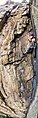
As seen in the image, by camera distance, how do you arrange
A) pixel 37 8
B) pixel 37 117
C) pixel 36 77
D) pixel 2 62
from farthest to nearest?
pixel 2 62 < pixel 36 77 < pixel 37 117 < pixel 37 8

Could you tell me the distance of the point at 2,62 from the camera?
129 centimetres

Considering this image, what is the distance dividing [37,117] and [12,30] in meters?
0.49

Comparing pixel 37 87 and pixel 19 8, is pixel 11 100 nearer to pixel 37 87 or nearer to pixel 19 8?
pixel 37 87

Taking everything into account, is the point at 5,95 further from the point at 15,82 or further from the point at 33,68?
the point at 33,68

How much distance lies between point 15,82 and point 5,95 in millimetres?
122

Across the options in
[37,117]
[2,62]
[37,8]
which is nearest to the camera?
[37,8]

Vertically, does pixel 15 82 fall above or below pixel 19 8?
below

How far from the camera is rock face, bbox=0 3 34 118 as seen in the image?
4.16ft

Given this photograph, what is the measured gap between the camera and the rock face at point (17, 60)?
1.27m

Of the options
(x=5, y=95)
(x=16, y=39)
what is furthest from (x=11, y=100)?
(x=16, y=39)

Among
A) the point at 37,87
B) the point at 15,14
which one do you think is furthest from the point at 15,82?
the point at 15,14

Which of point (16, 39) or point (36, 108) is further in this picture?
point (16, 39)

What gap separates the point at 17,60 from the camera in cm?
128

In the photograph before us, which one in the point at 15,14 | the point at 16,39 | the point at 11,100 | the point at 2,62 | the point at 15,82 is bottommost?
the point at 11,100
